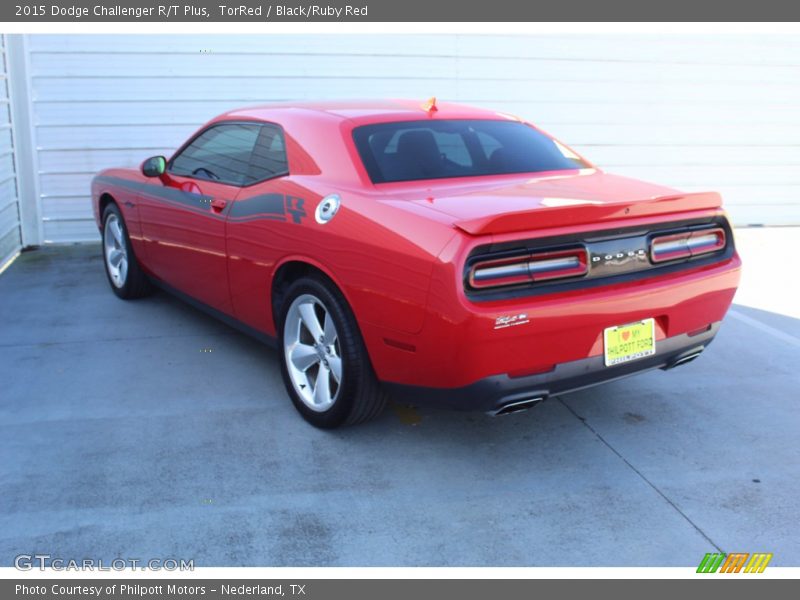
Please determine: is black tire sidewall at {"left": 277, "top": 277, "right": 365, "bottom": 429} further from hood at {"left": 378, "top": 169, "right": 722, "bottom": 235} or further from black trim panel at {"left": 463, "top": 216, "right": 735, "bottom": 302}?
black trim panel at {"left": 463, "top": 216, "right": 735, "bottom": 302}

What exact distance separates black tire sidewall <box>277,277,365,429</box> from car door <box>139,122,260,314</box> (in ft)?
2.92

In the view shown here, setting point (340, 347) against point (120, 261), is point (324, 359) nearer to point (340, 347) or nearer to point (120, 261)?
point (340, 347)

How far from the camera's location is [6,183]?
805 cm

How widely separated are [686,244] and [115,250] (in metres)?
4.38

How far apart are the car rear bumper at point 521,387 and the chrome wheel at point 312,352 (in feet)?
1.32

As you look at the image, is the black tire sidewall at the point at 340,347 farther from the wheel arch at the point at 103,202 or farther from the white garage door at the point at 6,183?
the white garage door at the point at 6,183

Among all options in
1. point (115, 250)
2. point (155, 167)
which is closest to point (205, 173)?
point (155, 167)

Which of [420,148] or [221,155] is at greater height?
[420,148]

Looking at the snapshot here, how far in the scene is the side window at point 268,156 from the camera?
4.46m

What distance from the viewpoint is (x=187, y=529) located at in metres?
3.22

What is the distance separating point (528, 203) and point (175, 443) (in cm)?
195

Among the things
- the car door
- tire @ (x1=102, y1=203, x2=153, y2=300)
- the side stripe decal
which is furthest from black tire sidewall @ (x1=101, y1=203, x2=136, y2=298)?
the side stripe decal

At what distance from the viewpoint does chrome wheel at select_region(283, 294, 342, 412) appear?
3.95m

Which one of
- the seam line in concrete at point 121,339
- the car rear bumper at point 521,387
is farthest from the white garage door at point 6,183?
the car rear bumper at point 521,387
